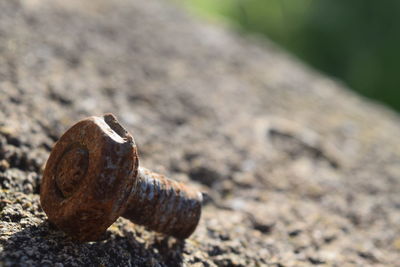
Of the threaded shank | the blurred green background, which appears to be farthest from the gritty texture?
the blurred green background

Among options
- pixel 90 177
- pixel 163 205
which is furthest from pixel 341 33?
pixel 90 177

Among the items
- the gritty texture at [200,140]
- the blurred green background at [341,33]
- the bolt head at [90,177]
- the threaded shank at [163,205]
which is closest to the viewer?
the bolt head at [90,177]

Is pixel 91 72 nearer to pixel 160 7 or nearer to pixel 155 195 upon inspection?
pixel 155 195

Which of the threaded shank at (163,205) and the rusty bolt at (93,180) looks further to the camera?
the threaded shank at (163,205)

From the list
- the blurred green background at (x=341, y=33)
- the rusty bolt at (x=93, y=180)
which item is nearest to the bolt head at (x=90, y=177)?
the rusty bolt at (x=93, y=180)

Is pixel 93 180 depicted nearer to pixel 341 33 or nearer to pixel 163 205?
pixel 163 205

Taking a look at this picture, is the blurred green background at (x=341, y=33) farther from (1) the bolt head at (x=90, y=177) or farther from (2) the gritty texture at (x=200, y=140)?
(1) the bolt head at (x=90, y=177)

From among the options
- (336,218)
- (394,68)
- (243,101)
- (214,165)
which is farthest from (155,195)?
(394,68)
